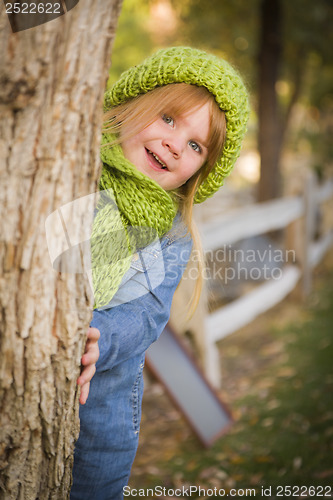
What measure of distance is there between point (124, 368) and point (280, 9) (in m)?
6.47

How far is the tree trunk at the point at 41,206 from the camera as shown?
87 cm

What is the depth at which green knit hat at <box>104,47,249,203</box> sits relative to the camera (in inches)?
57.5

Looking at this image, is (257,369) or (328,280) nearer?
(257,369)

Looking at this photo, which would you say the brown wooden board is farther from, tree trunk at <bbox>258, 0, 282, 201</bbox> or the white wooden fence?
tree trunk at <bbox>258, 0, 282, 201</bbox>

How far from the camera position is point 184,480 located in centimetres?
269

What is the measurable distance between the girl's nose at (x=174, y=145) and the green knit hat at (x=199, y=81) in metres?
0.21

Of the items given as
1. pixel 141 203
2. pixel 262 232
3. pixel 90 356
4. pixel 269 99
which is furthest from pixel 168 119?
pixel 269 99

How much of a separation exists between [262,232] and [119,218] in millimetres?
3501

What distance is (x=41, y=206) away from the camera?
935 millimetres

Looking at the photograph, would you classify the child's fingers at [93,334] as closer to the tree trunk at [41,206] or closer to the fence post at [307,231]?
the tree trunk at [41,206]

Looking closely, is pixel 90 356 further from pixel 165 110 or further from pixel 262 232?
pixel 262 232

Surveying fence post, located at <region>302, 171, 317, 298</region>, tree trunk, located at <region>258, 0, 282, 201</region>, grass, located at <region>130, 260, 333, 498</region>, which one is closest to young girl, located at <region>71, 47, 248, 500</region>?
grass, located at <region>130, 260, 333, 498</region>

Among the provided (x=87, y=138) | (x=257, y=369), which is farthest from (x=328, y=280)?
(x=87, y=138)

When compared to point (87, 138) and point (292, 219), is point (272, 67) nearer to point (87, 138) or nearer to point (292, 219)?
point (292, 219)
